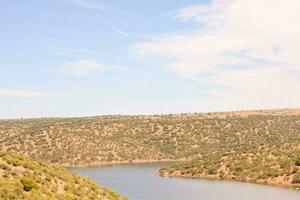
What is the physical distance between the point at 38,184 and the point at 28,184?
2129 mm

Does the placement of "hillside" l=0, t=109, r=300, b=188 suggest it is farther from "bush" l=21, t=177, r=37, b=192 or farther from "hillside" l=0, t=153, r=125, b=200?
"bush" l=21, t=177, r=37, b=192

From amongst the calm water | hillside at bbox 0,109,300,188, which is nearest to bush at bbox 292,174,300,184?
the calm water

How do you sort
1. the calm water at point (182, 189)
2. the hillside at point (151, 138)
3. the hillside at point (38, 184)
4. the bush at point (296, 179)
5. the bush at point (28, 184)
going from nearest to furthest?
the hillside at point (38, 184)
the bush at point (28, 184)
the calm water at point (182, 189)
the bush at point (296, 179)
the hillside at point (151, 138)

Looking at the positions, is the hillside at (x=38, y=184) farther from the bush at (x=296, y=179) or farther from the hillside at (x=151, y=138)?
the hillside at (x=151, y=138)

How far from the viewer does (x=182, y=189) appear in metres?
89.6

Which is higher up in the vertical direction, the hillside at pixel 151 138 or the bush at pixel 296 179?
the hillside at pixel 151 138

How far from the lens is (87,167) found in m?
144

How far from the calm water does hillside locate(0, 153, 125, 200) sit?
39.7 m

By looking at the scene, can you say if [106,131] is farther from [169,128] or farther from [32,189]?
[32,189]

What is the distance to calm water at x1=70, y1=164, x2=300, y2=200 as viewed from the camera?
263 feet

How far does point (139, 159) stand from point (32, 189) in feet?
418

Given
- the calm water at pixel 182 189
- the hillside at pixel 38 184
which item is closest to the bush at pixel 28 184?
the hillside at pixel 38 184

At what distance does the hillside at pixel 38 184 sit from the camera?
31016mm

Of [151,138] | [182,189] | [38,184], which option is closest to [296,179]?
[182,189]
